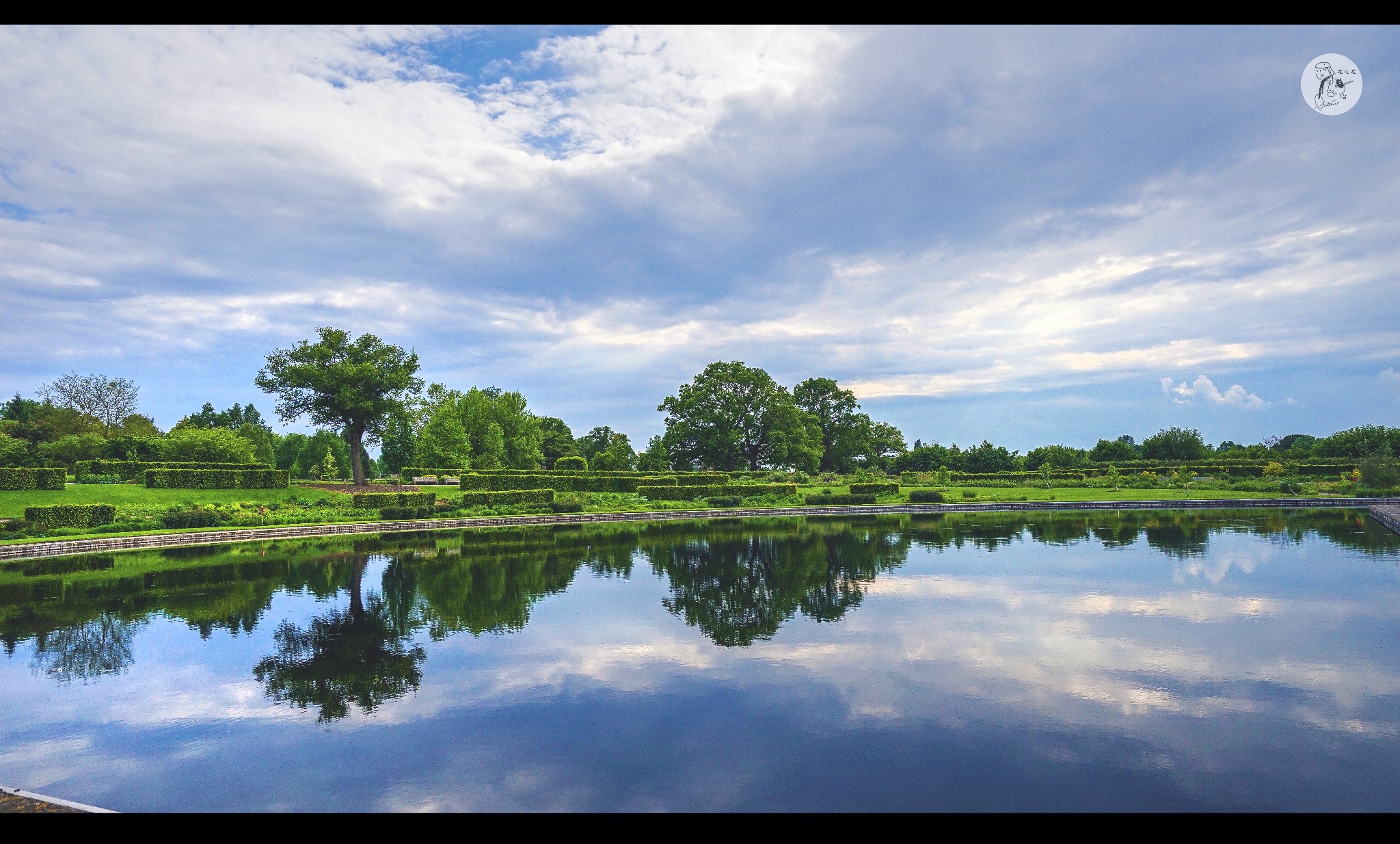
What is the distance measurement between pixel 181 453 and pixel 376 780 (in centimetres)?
4859

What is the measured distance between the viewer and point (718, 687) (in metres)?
10.6

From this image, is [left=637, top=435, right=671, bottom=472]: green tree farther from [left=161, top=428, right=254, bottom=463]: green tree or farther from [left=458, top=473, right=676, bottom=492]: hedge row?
[left=161, top=428, right=254, bottom=463]: green tree

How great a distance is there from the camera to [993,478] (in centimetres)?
6222

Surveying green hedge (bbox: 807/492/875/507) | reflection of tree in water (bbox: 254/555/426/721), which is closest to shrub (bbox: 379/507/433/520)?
reflection of tree in water (bbox: 254/555/426/721)

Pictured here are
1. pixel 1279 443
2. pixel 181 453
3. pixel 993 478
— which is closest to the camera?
pixel 181 453

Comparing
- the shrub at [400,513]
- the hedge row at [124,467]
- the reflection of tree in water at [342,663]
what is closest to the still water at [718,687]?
the reflection of tree in water at [342,663]

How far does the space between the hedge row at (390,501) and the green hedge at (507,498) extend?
89.8 inches

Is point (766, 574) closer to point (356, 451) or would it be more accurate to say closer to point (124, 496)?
point (124, 496)

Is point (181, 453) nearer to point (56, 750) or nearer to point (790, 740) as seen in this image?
point (56, 750)

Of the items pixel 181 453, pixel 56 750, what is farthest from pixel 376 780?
pixel 181 453

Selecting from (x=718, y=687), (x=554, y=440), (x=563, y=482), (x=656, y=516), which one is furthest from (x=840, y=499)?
(x=554, y=440)

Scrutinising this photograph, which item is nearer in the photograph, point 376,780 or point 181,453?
point 376,780

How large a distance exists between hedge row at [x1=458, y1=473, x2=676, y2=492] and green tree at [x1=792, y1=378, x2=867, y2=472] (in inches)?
1320

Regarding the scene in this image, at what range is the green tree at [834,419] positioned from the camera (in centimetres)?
7950
